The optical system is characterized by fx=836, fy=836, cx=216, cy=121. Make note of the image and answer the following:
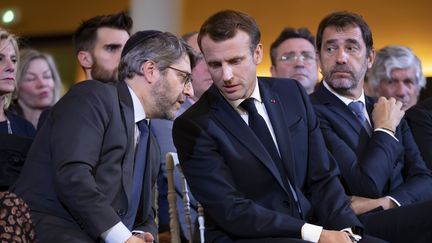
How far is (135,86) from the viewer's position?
3133 millimetres

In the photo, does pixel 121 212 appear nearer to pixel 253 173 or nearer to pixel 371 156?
pixel 253 173

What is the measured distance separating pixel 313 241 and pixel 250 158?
1.23 feet

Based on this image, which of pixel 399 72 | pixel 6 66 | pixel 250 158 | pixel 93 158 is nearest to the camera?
pixel 93 158

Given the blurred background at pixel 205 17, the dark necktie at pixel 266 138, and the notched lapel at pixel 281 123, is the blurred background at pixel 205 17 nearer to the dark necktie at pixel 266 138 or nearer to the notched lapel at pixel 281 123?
the notched lapel at pixel 281 123

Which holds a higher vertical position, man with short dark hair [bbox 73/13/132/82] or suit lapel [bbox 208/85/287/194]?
man with short dark hair [bbox 73/13/132/82]

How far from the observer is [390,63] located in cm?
468

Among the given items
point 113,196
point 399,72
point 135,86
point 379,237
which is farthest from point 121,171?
point 399,72

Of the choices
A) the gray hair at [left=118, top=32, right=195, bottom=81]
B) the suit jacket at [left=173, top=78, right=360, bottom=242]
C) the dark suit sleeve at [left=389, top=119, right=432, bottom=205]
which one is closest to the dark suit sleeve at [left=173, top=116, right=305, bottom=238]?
the suit jacket at [left=173, top=78, right=360, bottom=242]

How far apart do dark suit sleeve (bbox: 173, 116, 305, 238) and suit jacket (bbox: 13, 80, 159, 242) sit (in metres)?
0.20

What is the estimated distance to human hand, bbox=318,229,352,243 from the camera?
2799 millimetres

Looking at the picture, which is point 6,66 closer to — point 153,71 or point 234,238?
point 153,71

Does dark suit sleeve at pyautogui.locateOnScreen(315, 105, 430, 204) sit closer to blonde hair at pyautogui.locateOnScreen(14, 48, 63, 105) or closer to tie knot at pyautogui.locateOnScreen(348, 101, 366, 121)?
tie knot at pyautogui.locateOnScreen(348, 101, 366, 121)

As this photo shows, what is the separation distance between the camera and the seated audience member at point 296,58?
4785 mm

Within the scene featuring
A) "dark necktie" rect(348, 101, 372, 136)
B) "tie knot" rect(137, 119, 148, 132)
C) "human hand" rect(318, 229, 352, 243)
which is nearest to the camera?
"human hand" rect(318, 229, 352, 243)
